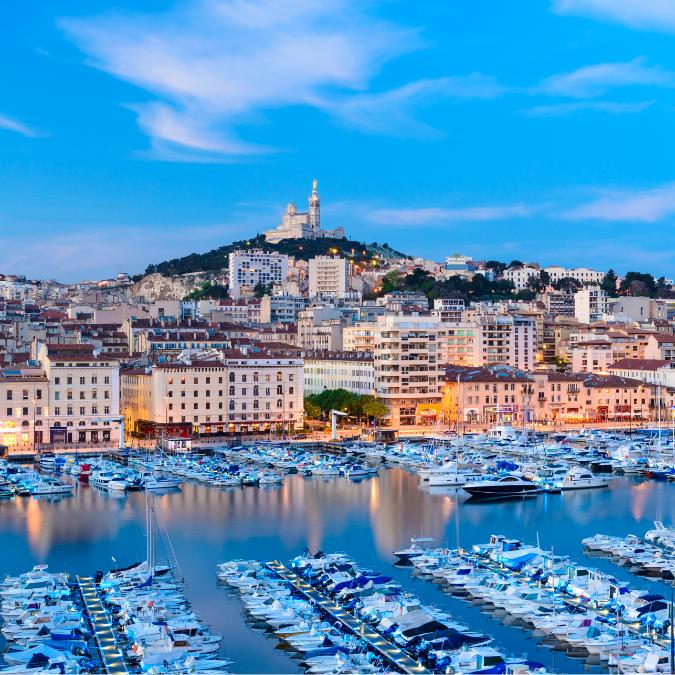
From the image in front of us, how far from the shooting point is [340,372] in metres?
58.4

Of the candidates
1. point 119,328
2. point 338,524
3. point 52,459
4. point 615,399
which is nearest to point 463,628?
point 338,524

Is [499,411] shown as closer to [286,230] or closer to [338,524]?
[338,524]

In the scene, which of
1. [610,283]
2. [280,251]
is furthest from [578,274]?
[280,251]

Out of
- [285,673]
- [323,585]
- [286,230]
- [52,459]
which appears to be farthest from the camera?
[286,230]

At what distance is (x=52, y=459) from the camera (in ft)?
135

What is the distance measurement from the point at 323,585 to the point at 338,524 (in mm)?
8432

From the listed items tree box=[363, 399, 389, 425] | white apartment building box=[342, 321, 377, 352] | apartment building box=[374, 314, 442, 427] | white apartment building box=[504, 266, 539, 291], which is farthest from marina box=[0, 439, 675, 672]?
white apartment building box=[504, 266, 539, 291]

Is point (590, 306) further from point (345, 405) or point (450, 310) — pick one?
point (345, 405)

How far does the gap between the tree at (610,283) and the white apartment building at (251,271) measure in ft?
120

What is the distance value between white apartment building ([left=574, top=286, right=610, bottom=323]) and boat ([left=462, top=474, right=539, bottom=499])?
58105 millimetres

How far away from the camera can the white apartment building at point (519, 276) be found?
116 metres

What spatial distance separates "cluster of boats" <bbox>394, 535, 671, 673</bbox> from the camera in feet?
59.4

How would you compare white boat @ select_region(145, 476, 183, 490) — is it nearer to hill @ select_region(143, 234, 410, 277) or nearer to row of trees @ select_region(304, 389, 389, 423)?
row of trees @ select_region(304, 389, 389, 423)

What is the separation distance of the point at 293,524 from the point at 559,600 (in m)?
11.4
